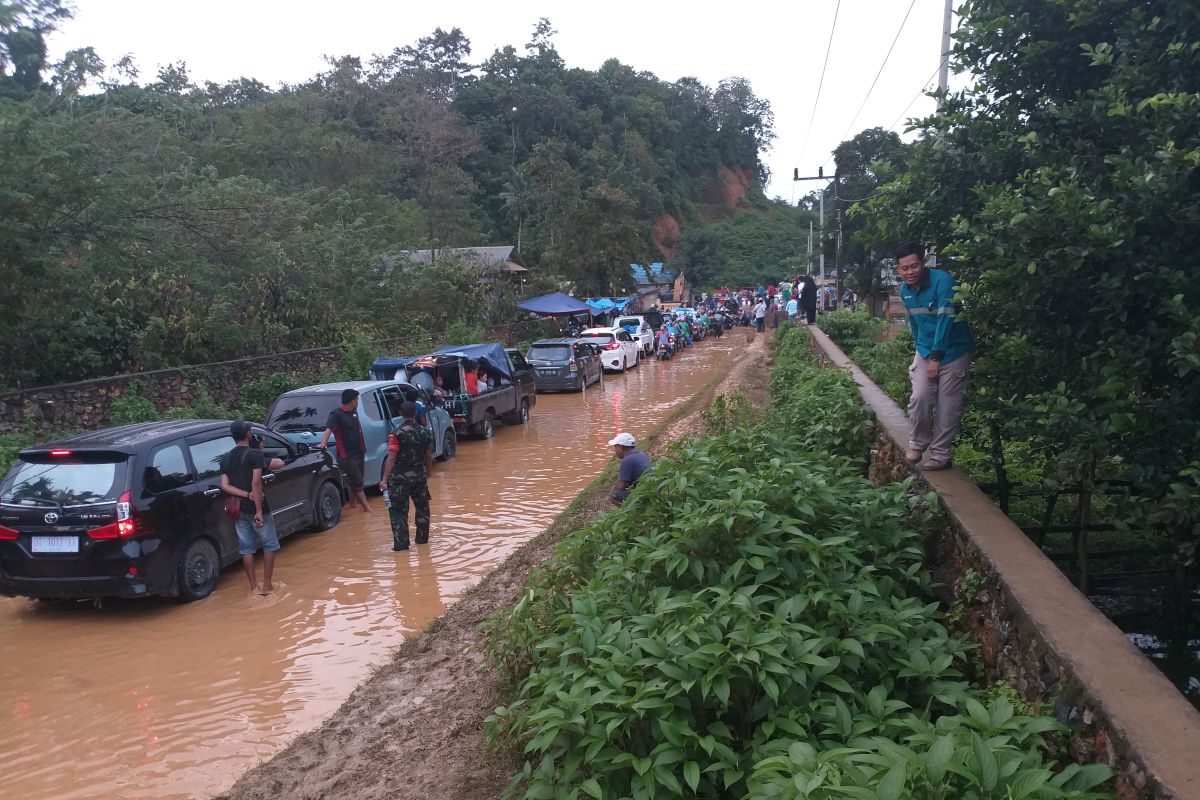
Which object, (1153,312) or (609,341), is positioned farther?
(609,341)

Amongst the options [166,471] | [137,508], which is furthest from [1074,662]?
[166,471]

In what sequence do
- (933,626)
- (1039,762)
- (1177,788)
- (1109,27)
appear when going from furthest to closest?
1. (1109,27)
2. (933,626)
3. (1039,762)
4. (1177,788)

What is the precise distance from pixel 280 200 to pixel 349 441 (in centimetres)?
1228

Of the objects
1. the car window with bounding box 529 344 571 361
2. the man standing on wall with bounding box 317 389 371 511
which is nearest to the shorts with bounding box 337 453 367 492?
the man standing on wall with bounding box 317 389 371 511

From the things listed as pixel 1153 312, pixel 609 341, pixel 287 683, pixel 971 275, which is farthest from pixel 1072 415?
pixel 609 341

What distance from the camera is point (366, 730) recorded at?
526cm

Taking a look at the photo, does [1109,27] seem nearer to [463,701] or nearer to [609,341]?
[463,701]

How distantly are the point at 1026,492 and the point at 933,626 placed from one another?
2164mm

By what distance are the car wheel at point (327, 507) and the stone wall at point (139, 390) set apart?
197 inches

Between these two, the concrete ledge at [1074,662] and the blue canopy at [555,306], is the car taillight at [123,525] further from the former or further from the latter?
the blue canopy at [555,306]

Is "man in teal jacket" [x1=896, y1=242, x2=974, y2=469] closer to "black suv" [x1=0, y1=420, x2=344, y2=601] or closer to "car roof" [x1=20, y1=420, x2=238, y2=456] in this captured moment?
"black suv" [x1=0, y1=420, x2=344, y2=601]

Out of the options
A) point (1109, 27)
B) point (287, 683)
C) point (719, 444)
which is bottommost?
point (287, 683)

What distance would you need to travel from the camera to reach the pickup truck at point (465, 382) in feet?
50.7

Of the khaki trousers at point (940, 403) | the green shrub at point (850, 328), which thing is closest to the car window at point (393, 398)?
the khaki trousers at point (940, 403)
